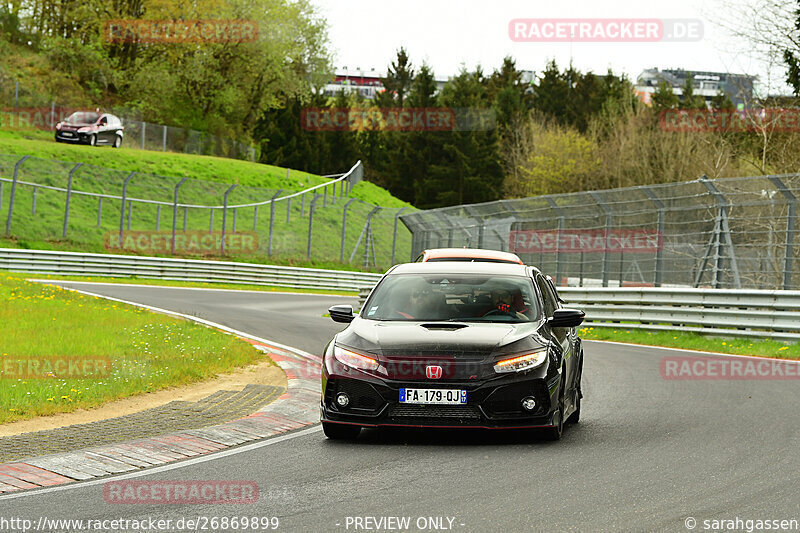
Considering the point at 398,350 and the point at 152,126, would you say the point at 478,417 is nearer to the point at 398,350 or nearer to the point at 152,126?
Answer: the point at 398,350

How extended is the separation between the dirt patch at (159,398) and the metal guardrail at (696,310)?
8.49 m

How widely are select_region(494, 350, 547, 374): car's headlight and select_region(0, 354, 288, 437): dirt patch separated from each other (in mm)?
3666

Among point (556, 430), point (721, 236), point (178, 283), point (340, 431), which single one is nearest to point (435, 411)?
point (340, 431)

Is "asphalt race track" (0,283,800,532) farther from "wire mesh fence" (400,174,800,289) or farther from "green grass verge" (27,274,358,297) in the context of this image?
"green grass verge" (27,274,358,297)

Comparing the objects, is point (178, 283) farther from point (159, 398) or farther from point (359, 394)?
point (359, 394)

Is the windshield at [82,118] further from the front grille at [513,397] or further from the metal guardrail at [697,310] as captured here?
the front grille at [513,397]

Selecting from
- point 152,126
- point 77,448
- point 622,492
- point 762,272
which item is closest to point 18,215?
point 152,126

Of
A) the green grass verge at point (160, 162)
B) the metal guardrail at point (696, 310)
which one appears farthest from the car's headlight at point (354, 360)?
the green grass verge at point (160, 162)

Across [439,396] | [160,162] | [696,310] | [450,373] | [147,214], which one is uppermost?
[160,162]

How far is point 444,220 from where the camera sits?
3478 centimetres

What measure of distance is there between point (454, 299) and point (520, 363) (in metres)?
1.41

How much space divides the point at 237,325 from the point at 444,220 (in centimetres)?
1589

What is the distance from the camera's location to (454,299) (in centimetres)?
948

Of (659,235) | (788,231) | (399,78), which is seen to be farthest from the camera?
(399,78)
